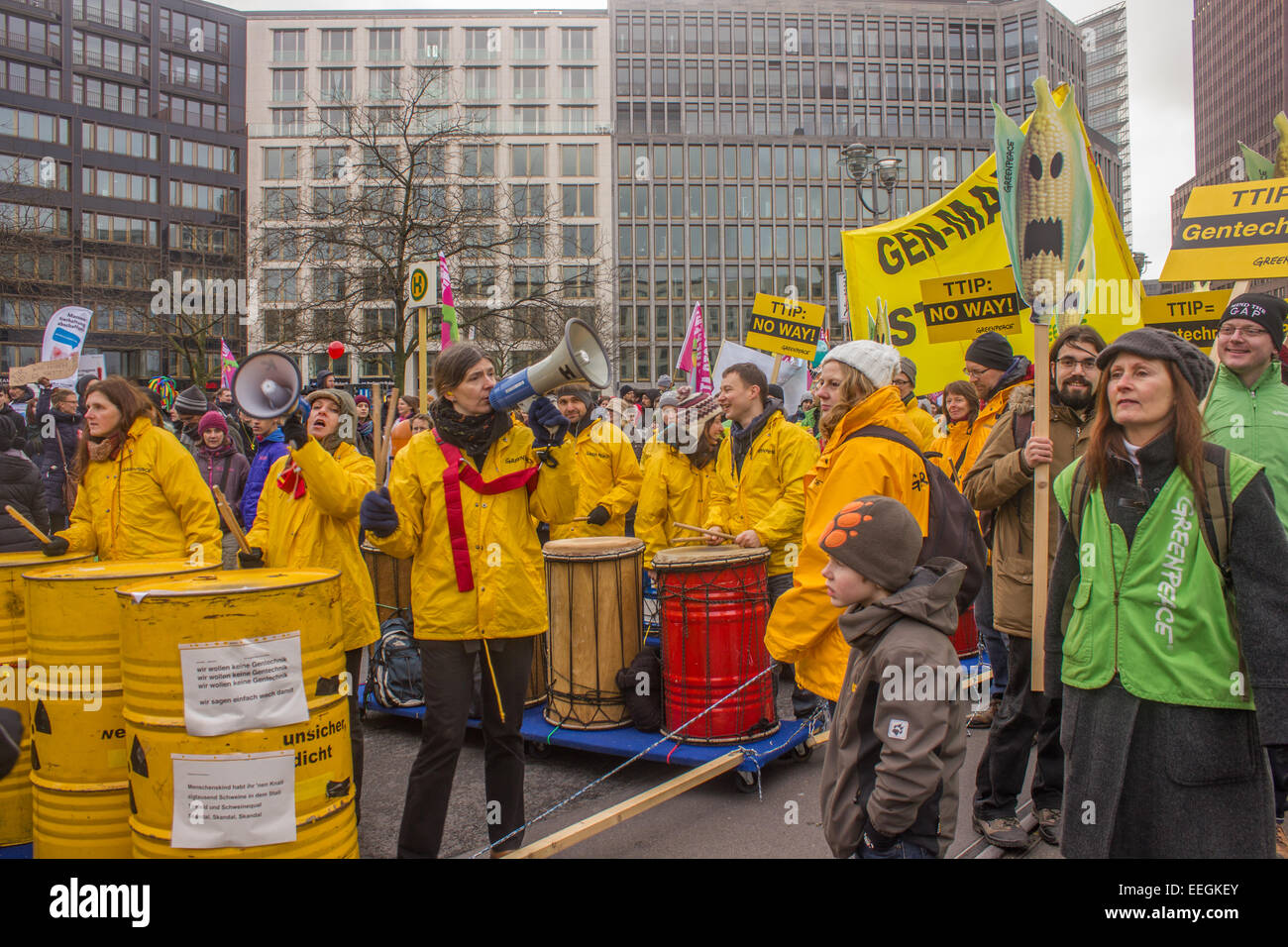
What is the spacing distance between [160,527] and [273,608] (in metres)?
1.98

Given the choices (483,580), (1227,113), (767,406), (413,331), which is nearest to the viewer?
(483,580)

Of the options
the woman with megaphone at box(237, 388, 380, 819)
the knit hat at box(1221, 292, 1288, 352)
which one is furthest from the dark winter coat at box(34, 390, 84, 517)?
the knit hat at box(1221, 292, 1288, 352)

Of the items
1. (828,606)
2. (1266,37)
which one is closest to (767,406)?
(828,606)

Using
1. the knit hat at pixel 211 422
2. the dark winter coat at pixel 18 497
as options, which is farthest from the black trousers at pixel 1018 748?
the dark winter coat at pixel 18 497

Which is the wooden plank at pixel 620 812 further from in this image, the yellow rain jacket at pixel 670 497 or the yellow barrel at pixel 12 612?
the yellow rain jacket at pixel 670 497

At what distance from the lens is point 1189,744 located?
2600 millimetres

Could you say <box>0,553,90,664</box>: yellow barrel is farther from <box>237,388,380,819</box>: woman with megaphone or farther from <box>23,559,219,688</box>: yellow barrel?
<box>237,388,380,819</box>: woman with megaphone

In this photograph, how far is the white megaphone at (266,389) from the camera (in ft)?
11.6

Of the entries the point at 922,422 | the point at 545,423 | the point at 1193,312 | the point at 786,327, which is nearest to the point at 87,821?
the point at 545,423

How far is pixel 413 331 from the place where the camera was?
23500 mm

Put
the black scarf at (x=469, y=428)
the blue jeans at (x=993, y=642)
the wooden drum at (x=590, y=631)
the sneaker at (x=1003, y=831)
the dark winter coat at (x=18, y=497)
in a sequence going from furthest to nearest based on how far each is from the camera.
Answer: the dark winter coat at (x=18, y=497) < the blue jeans at (x=993, y=642) < the wooden drum at (x=590, y=631) < the sneaker at (x=1003, y=831) < the black scarf at (x=469, y=428)

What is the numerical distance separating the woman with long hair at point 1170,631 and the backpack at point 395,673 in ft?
13.5
